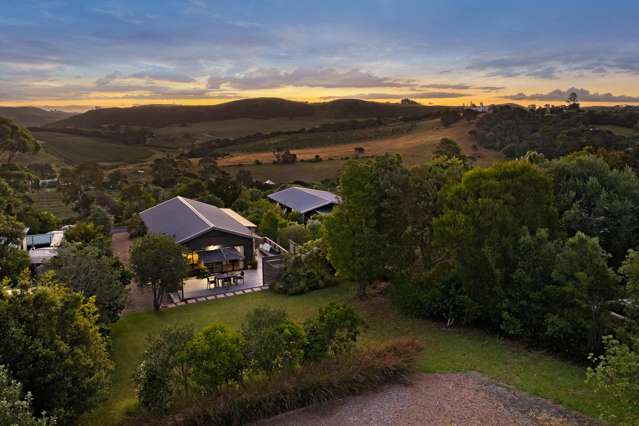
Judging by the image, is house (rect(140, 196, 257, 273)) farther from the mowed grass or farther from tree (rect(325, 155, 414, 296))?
the mowed grass

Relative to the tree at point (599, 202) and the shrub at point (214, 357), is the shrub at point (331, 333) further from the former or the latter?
the tree at point (599, 202)

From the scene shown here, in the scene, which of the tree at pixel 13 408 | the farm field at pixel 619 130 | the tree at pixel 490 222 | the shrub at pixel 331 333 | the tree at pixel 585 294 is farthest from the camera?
the farm field at pixel 619 130

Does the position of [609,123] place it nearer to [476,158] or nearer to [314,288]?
[476,158]

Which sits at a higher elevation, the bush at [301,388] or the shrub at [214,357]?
the shrub at [214,357]

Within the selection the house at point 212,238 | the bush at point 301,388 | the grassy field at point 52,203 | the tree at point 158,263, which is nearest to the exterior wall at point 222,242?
the house at point 212,238

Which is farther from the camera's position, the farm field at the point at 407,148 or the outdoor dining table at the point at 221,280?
the farm field at the point at 407,148

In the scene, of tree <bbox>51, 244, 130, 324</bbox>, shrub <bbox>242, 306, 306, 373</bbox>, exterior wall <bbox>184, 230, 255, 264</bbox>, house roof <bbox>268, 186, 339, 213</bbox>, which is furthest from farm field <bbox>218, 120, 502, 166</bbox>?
shrub <bbox>242, 306, 306, 373</bbox>

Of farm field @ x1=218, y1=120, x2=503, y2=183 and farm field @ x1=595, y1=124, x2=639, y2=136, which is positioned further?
farm field @ x1=218, y1=120, x2=503, y2=183
